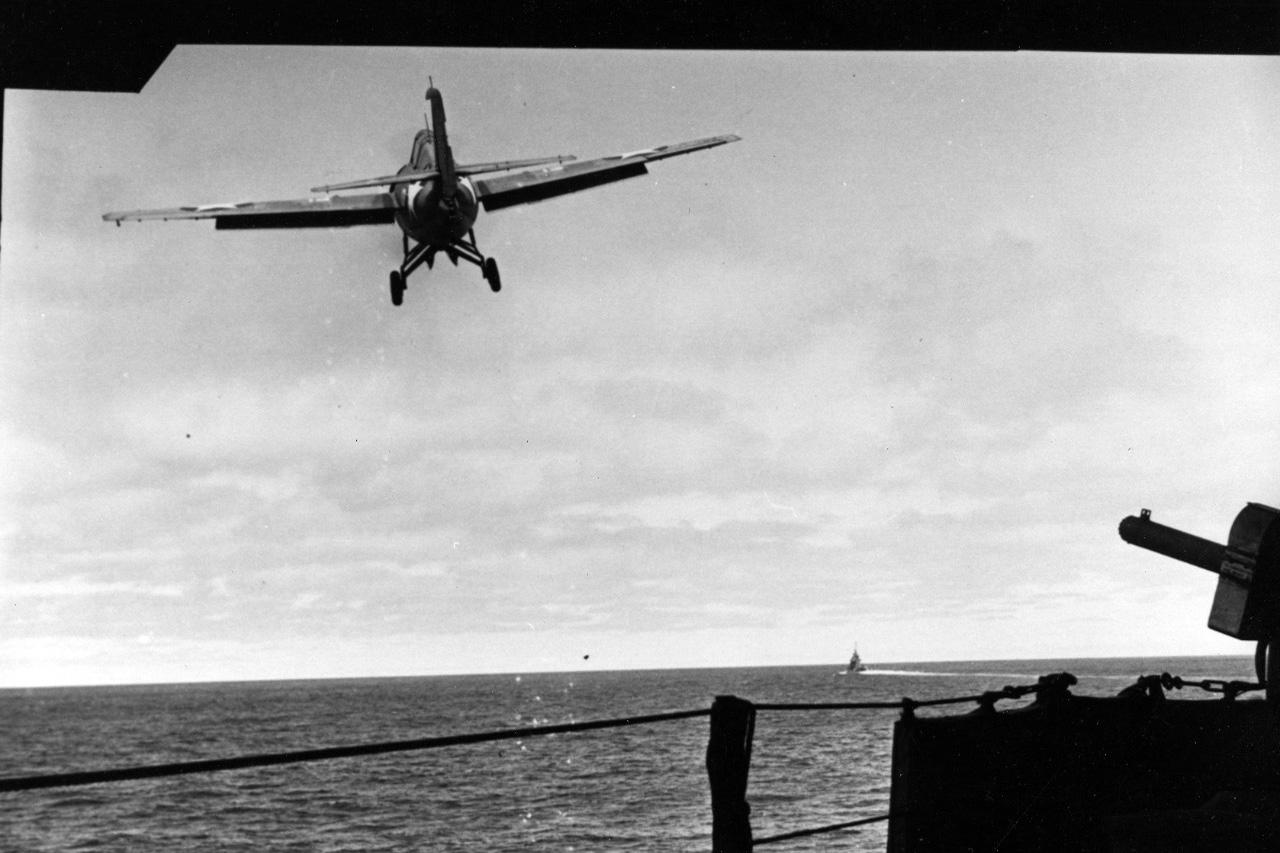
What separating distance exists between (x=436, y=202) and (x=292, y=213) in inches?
73.4

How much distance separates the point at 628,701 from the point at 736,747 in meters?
135

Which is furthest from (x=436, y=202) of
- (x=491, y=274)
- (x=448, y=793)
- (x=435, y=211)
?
(x=448, y=793)

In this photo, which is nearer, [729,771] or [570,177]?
[729,771]

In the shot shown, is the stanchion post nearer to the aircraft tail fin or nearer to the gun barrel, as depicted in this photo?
the gun barrel

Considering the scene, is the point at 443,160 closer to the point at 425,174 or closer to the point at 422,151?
the point at 425,174

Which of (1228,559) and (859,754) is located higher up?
(1228,559)

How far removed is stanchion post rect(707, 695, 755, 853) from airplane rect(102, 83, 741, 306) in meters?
11.4

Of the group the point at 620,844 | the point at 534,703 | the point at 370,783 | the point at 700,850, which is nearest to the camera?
the point at 700,850

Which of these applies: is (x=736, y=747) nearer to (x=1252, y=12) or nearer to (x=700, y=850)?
(x=1252, y=12)

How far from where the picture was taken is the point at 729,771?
10.7ft

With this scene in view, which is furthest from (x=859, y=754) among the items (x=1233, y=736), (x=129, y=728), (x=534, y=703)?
(x=534, y=703)

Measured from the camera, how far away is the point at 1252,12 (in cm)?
337

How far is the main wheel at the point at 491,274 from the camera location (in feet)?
49.5

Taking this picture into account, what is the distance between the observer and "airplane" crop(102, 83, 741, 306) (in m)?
14.7
